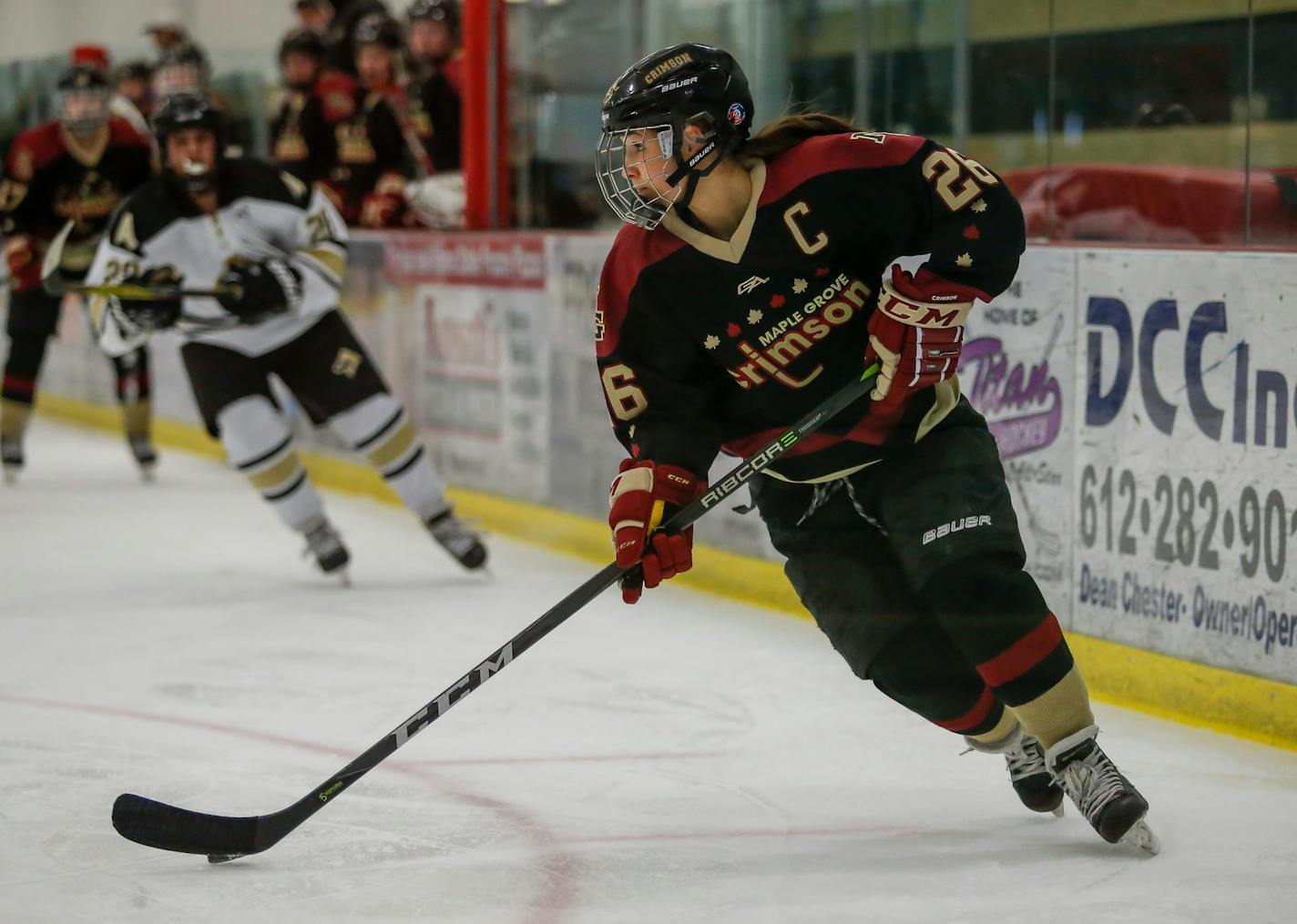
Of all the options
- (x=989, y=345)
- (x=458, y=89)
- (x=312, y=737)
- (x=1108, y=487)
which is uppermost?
(x=458, y=89)

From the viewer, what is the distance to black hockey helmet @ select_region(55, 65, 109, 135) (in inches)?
233

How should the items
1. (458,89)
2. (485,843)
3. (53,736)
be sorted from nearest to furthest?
1. (485,843)
2. (53,736)
3. (458,89)

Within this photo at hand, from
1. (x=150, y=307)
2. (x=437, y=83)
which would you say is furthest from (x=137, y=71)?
(x=150, y=307)

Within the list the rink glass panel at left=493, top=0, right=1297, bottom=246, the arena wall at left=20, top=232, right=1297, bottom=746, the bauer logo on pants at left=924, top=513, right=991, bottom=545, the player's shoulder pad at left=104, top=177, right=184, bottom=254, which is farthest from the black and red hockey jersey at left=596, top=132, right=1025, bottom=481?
the player's shoulder pad at left=104, top=177, right=184, bottom=254

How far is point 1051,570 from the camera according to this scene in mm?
3533

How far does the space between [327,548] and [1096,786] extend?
8.81 feet

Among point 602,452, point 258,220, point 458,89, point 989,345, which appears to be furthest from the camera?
point 458,89

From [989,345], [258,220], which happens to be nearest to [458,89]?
[258,220]

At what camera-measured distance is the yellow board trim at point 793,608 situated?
9.97ft

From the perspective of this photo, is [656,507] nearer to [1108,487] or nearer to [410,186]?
[1108,487]

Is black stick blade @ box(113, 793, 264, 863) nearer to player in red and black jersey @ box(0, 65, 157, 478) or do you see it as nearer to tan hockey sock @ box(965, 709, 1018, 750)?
tan hockey sock @ box(965, 709, 1018, 750)

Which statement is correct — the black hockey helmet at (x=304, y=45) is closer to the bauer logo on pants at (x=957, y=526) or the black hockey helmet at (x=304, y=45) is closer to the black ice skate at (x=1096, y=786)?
the bauer logo on pants at (x=957, y=526)

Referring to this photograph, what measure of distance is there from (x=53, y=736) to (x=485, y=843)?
1029mm

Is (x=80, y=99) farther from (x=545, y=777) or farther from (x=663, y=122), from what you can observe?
(x=663, y=122)
